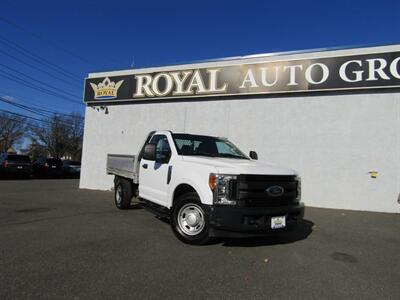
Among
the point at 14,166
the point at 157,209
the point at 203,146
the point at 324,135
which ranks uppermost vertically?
the point at 324,135

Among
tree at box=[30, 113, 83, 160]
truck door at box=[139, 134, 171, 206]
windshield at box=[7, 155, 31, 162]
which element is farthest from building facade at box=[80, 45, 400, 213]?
tree at box=[30, 113, 83, 160]

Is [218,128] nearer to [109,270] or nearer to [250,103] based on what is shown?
[250,103]

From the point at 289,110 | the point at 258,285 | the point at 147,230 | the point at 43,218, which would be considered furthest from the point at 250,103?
the point at 258,285

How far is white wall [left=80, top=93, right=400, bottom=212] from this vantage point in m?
10.3

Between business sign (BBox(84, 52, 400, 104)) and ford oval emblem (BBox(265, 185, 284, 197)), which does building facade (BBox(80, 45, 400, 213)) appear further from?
ford oval emblem (BBox(265, 185, 284, 197))

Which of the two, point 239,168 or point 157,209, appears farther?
point 157,209

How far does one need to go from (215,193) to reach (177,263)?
1.21 m

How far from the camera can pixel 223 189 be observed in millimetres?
5051

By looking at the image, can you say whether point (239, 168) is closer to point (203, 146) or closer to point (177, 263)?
point (177, 263)

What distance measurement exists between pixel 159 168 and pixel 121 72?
9.19 meters

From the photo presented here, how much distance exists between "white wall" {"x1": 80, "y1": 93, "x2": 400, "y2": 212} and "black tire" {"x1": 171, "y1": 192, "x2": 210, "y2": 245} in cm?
667

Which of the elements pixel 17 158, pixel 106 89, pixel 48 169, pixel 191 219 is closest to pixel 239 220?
pixel 191 219

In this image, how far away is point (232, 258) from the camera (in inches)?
194

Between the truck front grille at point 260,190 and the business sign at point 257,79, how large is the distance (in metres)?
6.77
